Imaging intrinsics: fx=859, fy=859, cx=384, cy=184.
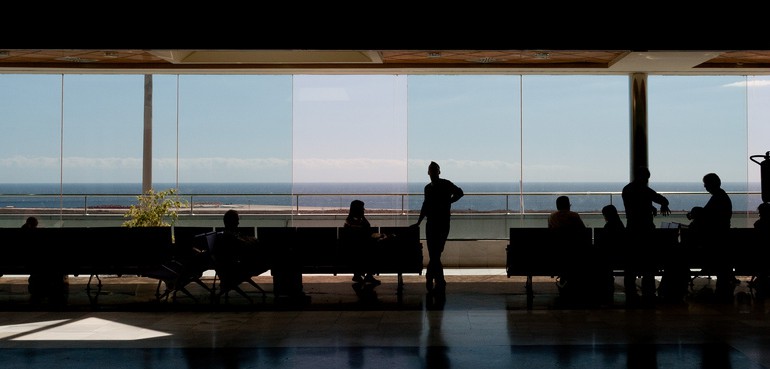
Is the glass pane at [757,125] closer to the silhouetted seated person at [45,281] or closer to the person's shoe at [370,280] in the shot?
the person's shoe at [370,280]

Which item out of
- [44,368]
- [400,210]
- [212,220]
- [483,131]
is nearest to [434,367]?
[44,368]

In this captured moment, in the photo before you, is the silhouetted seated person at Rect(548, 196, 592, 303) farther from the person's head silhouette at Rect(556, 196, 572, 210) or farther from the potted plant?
the potted plant

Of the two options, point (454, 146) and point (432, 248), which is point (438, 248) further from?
point (454, 146)

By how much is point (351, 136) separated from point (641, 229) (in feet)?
17.3

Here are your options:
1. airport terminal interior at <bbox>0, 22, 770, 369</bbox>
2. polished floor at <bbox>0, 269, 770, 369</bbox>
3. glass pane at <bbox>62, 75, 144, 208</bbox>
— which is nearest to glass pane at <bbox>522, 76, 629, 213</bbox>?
glass pane at <bbox>62, 75, 144, 208</bbox>

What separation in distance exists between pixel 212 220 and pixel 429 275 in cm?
491

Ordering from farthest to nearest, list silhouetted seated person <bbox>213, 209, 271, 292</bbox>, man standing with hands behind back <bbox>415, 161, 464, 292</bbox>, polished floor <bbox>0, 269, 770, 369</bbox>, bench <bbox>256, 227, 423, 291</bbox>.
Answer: man standing with hands behind back <bbox>415, 161, 464, 292</bbox> < bench <bbox>256, 227, 423, 291</bbox> < silhouetted seated person <bbox>213, 209, 271, 292</bbox> < polished floor <bbox>0, 269, 770, 369</bbox>

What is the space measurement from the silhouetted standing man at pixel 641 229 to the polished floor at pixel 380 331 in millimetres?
424

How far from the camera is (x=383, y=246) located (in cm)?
930

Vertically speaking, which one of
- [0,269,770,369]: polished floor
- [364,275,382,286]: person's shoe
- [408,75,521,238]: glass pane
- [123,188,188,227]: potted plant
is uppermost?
[408,75,521,238]: glass pane

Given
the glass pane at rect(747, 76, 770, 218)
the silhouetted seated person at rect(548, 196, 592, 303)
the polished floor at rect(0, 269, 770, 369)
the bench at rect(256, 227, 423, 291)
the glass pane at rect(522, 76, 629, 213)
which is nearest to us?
the polished floor at rect(0, 269, 770, 369)

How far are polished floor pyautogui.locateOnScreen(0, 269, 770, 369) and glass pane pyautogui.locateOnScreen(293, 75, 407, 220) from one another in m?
3.13

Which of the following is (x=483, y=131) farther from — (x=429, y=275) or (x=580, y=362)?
(x=580, y=362)

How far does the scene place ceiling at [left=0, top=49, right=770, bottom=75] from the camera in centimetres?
1200
